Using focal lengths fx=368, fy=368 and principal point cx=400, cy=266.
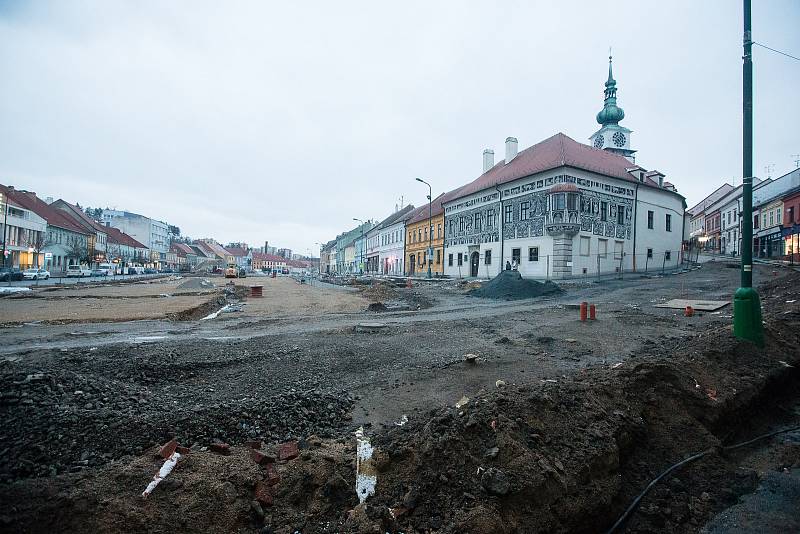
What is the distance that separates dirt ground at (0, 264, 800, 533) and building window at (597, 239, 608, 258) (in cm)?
2468

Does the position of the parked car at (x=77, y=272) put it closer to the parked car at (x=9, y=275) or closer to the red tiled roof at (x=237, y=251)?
the parked car at (x=9, y=275)

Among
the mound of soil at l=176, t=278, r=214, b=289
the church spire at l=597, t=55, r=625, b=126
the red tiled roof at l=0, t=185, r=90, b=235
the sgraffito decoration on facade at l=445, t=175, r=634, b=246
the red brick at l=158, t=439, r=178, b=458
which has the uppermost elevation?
the church spire at l=597, t=55, r=625, b=126

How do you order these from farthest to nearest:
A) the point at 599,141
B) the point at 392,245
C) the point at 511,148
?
the point at 392,245, the point at 599,141, the point at 511,148

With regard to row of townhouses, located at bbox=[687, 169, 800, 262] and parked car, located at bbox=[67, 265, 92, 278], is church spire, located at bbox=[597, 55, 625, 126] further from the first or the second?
parked car, located at bbox=[67, 265, 92, 278]

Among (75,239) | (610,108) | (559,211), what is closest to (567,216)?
(559,211)

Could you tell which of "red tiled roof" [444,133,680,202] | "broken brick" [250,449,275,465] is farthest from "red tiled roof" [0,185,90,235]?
"broken brick" [250,449,275,465]

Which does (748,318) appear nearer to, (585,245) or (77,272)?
(585,245)

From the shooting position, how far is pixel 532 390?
12.3 ft

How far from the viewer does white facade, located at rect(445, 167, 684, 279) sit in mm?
28234

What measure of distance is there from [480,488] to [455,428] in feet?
1.77

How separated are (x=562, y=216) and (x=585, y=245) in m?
3.22

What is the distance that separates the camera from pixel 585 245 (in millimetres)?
28969

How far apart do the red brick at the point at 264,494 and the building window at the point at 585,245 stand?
30.3 meters

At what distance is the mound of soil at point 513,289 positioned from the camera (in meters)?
19.8
